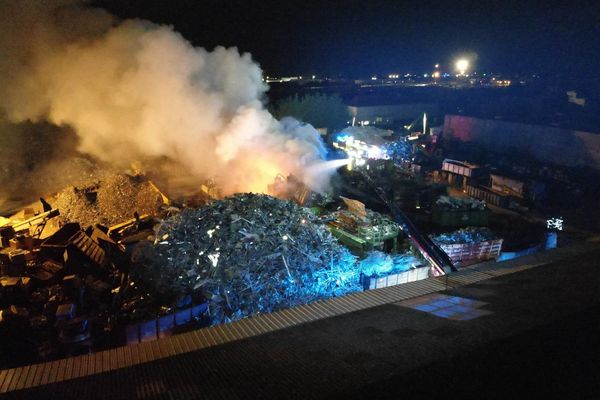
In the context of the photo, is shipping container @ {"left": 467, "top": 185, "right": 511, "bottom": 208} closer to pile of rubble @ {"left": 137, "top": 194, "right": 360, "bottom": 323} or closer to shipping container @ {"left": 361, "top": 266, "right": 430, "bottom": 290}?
shipping container @ {"left": 361, "top": 266, "right": 430, "bottom": 290}

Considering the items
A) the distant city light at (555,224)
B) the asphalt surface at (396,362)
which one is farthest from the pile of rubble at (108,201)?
the distant city light at (555,224)

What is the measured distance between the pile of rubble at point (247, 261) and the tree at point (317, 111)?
1813 cm

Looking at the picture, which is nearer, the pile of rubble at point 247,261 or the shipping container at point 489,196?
the pile of rubble at point 247,261

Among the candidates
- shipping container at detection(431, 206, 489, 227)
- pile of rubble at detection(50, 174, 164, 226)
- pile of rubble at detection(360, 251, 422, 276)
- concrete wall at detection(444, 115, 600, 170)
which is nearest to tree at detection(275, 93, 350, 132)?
concrete wall at detection(444, 115, 600, 170)

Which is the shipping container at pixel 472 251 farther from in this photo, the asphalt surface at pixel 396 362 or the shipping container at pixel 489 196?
the shipping container at pixel 489 196

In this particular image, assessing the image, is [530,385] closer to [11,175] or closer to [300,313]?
[300,313]

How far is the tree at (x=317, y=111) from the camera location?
86.5ft

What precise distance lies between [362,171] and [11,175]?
13032 mm

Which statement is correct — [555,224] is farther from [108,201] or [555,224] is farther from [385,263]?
[108,201]

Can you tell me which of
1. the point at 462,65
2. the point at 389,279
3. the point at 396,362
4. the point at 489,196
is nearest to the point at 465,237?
the point at 389,279

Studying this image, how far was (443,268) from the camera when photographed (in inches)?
321

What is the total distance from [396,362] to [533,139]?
21.1m

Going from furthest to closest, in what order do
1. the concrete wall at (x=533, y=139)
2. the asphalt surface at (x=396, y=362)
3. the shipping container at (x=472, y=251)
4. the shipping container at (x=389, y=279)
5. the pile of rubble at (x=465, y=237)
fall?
the concrete wall at (x=533, y=139) < the pile of rubble at (x=465, y=237) < the shipping container at (x=472, y=251) < the shipping container at (x=389, y=279) < the asphalt surface at (x=396, y=362)

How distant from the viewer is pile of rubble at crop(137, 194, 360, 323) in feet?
23.1
